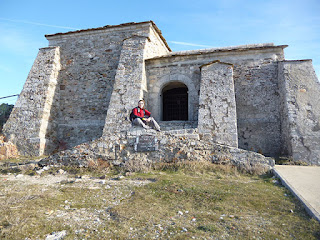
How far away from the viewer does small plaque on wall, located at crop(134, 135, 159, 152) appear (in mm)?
5969

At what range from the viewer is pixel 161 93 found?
1025 cm

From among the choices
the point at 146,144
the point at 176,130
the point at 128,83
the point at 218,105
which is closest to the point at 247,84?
the point at 218,105

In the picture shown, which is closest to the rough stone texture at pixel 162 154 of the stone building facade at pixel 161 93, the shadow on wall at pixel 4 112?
the stone building facade at pixel 161 93

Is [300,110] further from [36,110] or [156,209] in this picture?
[36,110]

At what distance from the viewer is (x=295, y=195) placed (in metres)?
3.77

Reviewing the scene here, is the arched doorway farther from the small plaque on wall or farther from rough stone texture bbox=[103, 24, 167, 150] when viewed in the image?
the small plaque on wall

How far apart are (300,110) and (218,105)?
285cm

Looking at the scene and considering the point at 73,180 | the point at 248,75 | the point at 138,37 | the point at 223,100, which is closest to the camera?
the point at 73,180

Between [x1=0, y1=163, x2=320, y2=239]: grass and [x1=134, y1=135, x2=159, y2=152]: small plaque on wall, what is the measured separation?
3.49 ft

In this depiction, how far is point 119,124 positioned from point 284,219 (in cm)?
680

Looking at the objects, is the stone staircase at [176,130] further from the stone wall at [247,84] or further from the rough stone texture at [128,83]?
the rough stone texture at [128,83]

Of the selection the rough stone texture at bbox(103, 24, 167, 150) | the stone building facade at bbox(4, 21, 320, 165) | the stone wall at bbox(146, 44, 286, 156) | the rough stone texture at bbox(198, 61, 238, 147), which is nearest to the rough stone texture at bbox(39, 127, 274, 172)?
the stone building facade at bbox(4, 21, 320, 165)

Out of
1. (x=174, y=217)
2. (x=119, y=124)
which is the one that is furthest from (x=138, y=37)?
(x=174, y=217)

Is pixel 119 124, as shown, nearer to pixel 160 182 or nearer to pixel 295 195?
pixel 160 182
